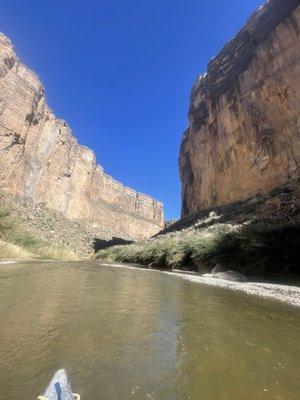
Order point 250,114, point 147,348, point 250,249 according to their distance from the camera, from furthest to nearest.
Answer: point 250,114 → point 250,249 → point 147,348

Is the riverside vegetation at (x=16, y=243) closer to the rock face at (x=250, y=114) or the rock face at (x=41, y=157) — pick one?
the rock face at (x=250, y=114)

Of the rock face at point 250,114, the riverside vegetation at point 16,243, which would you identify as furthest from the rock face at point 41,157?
the riverside vegetation at point 16,243

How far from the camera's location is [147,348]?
228 cm

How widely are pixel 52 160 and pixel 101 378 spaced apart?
177 feet

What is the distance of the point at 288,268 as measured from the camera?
24.6ft

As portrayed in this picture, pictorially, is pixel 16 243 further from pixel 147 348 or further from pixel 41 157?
pixel 41 157

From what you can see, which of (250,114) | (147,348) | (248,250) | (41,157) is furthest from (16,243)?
(41,157)

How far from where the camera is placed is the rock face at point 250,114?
2269cm

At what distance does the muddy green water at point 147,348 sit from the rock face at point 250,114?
62.7ft

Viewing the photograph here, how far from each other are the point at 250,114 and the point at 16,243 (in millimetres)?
21258

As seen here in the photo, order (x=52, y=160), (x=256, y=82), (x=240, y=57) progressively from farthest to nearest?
1. (x=52, y=160)
2. (x=240, y=57)
3. (x=256, y=82)

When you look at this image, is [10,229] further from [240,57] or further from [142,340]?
[240,57]

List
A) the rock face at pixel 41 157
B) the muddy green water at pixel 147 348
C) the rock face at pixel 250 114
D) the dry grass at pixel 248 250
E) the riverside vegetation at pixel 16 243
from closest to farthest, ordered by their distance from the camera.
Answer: the muddy green water at pixel 147 348
the dry grass at pixel 248 250
the riverside vegetation at pixel 16 243
the rock face at pixel 250 114
the rock face at pixel 41 157

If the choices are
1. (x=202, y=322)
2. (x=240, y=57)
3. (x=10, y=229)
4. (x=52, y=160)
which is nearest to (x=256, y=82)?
(x=240, y=57)
